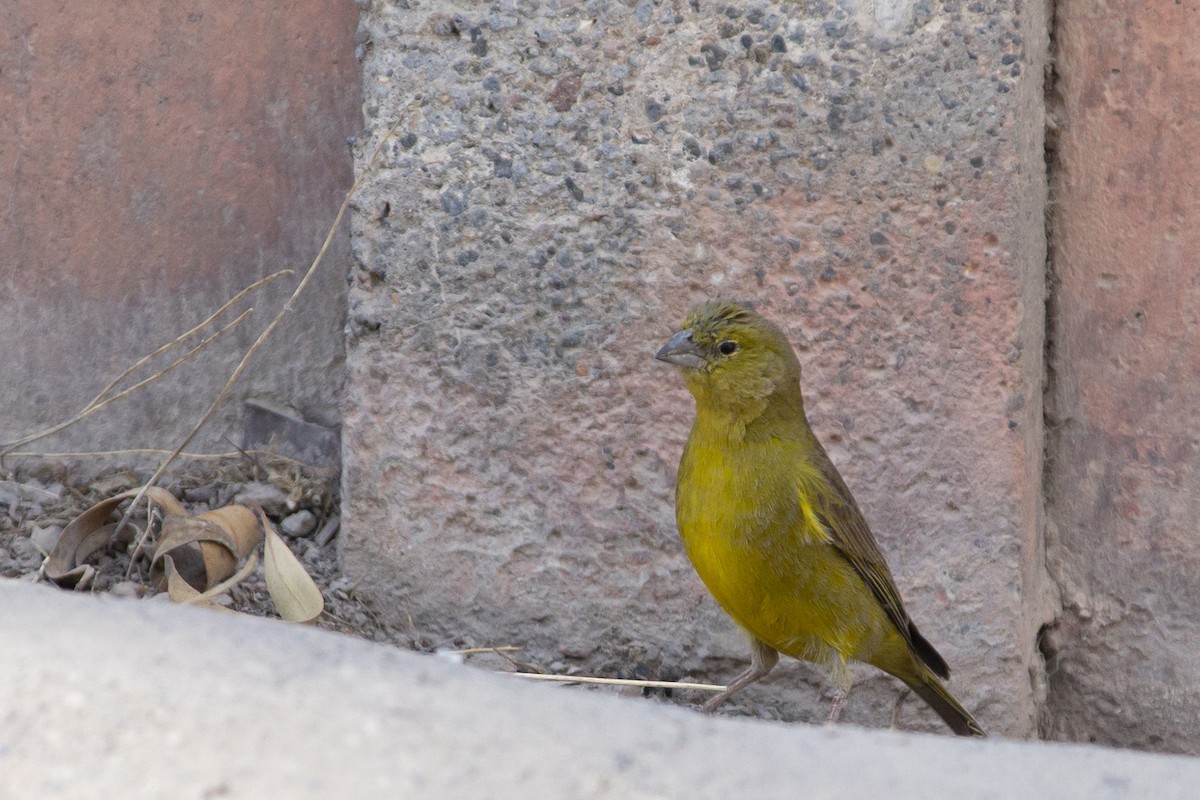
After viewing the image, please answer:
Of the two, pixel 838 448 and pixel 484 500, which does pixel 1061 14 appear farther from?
pixel 484 500

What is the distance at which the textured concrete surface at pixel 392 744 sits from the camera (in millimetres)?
1617

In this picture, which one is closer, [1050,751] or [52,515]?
[1050,751]

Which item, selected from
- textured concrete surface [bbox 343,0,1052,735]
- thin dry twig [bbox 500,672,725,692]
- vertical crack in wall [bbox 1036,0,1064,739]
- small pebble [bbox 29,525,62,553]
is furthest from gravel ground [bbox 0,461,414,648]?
vertical crack in wall [bbox 1036,0,1064,739]

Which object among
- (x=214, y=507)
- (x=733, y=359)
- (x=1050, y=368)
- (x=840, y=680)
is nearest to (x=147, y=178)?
(x=214, y=507)

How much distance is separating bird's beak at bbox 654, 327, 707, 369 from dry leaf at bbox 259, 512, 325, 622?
3.21 feet

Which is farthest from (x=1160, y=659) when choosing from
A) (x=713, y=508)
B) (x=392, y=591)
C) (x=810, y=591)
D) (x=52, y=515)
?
(x=52, y=515)

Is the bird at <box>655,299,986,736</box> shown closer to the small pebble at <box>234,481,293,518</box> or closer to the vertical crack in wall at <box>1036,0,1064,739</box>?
the vertical crack in wall at <box>1036,0,1064,739</box>

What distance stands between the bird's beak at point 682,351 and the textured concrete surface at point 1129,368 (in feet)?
3.08

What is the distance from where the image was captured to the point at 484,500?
348 centimetres

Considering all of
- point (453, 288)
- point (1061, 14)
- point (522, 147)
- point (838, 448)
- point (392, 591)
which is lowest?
point (392, 591)

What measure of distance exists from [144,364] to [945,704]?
2.24 meters

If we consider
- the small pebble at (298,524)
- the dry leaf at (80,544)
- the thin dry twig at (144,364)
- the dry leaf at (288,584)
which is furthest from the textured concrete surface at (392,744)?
the small pebble at (298,524)

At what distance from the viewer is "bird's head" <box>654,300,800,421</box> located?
125 inches

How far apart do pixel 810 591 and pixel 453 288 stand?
1100 millimetres
